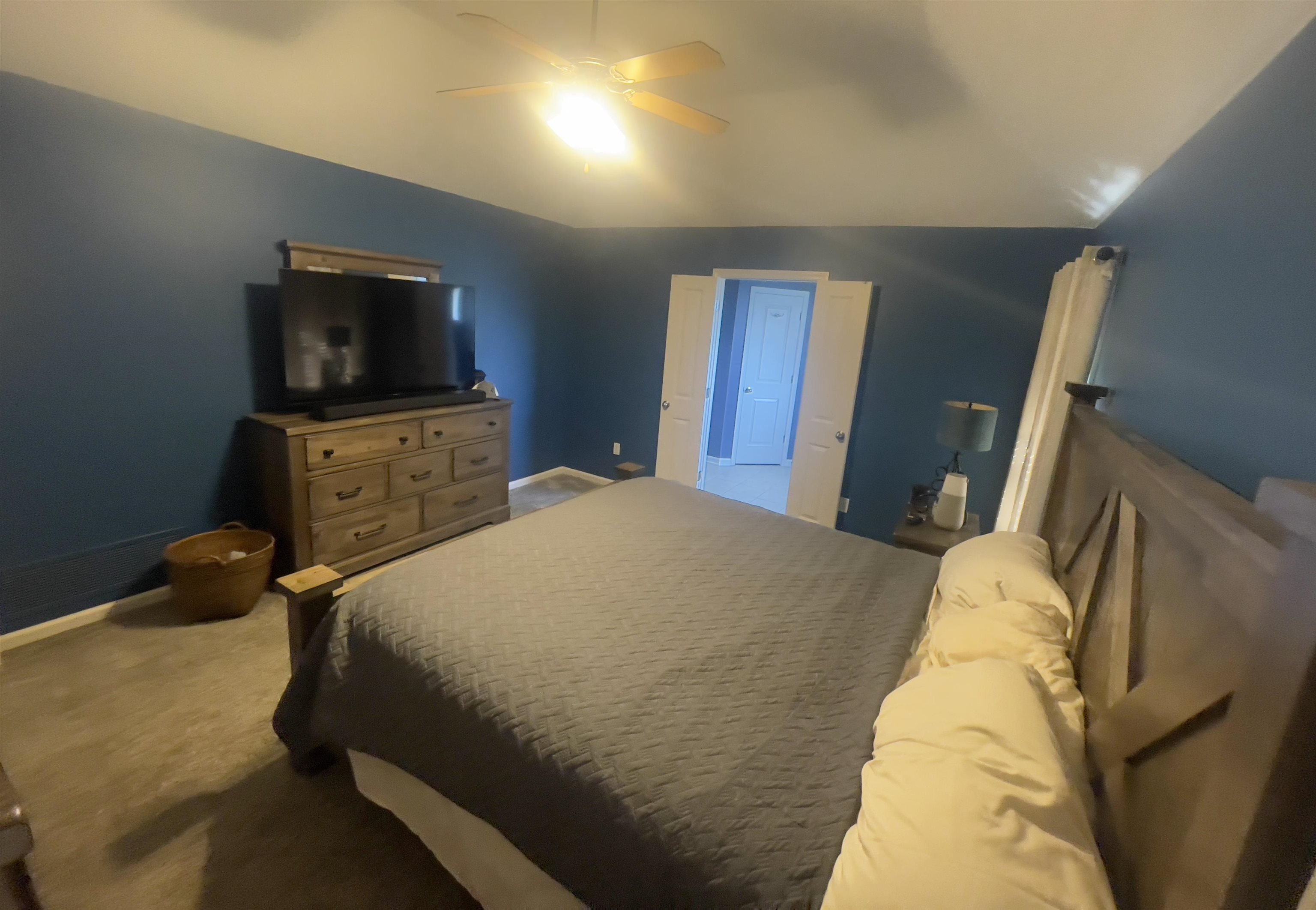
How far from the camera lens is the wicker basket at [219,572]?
2471 millimetres

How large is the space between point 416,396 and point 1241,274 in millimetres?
3531

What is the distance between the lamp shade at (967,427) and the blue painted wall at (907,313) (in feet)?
3.05

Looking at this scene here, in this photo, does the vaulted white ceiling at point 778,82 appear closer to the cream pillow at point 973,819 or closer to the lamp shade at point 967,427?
the lamp shade at point 967,427

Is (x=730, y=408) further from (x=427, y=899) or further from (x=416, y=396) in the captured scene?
(x=427, y=899)

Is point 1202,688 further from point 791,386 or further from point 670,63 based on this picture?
point 791,386

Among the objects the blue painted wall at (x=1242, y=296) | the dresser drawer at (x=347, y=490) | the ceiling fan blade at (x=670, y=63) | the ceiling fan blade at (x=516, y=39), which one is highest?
the ceiling fan blade at (x=516, y=39)

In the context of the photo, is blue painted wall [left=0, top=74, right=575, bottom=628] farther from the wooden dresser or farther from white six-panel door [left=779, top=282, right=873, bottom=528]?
white six-panel door [left=779, top=282, right=873, bottom=528]

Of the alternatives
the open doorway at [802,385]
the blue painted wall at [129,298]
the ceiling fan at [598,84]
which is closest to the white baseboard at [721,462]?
the open doorway at [802,385]

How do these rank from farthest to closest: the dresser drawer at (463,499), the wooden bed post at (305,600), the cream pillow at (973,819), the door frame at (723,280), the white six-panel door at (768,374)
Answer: the white six-panel door at (768,374), the door frame at (723,280), the dresser drawer at (463,499), the wooden bed post at (305,600), the cream pillow at (973,819)

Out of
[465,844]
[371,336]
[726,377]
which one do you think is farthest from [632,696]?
[726,377]

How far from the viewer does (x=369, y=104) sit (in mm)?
2773

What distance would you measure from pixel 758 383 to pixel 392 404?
3923 millimetres

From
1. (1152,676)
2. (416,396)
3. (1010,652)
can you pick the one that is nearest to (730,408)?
(416,396)

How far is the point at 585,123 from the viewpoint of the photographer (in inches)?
79.4
